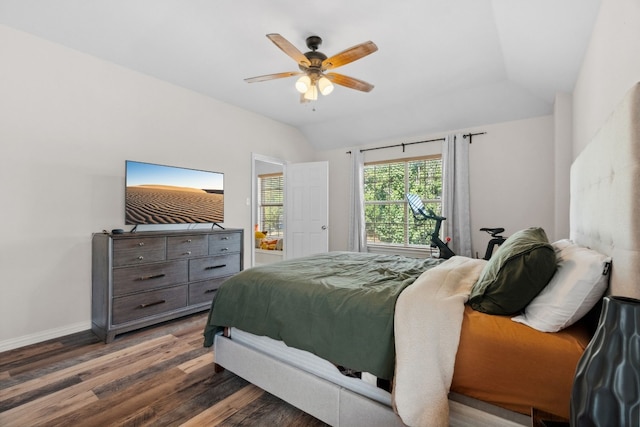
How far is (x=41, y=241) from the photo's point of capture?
8.59 feet

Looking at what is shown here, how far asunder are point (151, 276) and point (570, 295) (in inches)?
121

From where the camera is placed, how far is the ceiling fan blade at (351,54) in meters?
2.19

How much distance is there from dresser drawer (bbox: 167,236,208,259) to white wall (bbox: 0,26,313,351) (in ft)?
2.10

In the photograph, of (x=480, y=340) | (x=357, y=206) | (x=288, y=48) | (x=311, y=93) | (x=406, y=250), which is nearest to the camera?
(x=480, y=340)

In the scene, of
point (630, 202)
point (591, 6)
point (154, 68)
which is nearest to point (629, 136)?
point (630, 202)

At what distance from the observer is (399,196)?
4895 millimetres

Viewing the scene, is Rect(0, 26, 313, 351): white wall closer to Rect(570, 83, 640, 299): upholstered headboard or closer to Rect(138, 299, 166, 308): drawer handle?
Rect(138, 299, 166, 308): drawer handle

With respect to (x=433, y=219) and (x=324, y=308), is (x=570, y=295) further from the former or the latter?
(x=433, y=219)

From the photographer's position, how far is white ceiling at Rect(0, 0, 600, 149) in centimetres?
222

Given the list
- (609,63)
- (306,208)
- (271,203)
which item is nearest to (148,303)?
(306,208)

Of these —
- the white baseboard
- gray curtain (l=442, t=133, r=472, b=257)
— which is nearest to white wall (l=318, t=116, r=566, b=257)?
gray curtain (l=442, t=133, r=472, b=257)

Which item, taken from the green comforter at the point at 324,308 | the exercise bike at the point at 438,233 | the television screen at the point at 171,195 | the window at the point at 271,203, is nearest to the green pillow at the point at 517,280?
the green comforter at the point at 324,308

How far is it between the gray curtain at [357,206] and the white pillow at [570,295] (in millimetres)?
3731

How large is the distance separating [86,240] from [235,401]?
7.38 ft
